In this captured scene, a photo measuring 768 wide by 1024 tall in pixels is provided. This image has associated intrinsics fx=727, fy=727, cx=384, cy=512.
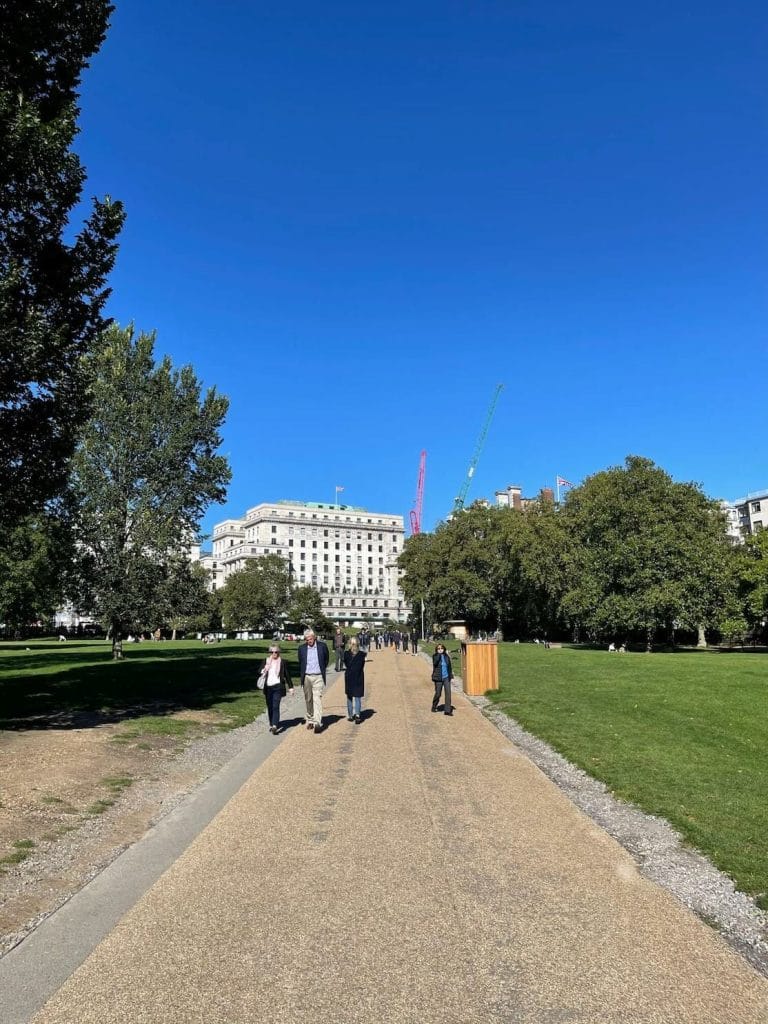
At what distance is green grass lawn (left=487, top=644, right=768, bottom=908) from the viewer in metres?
7.57

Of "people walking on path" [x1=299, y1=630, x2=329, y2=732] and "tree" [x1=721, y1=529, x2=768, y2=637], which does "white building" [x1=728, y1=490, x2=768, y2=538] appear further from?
"people walking on path" [x1=299, y1=630, x2=329, y2=732]

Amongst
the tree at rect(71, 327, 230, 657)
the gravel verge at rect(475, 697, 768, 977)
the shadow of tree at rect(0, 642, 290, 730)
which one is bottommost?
the gravel verge at rect(475, 697, 768, 977)

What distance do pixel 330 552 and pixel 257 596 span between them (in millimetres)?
87590

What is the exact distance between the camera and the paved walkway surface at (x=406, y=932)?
156 inches

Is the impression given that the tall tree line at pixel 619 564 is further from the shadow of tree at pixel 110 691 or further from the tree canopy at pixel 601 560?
the shadow of tree at pixel 110 691

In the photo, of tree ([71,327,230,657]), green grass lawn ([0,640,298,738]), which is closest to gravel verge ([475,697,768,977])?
green grass lawn ([0,640,298,738])

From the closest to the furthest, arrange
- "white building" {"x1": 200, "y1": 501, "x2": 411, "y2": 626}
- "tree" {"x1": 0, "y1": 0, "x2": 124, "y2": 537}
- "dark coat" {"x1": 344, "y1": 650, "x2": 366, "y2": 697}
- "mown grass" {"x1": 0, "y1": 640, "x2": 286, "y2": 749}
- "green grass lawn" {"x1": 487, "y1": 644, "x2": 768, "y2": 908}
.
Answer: "green grass lawn" {"x1": 487, "y1": 644, "x2": 768, "y2": 908}, "tree" {"x1": 0, "y1": 0, "x2": 124, "y2": 537}, "mown grass" {"x1": 0, "y1": 640, "x2": 286, "y2": 749}, "dark coat" {"x1": 344, "y1": 650, "x2": 366, "y2": 697}, "white building" {"x1": 200, "y1": 501, "x2": 411, "y2": 626}

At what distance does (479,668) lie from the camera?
23.3 m

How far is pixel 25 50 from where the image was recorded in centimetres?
1318

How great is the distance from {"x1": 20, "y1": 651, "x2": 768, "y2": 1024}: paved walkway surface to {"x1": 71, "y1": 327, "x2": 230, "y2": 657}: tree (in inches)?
1206

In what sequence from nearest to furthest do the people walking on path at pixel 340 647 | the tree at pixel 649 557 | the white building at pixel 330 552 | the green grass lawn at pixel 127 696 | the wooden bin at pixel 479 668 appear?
the green grass lawn at pixel 127 696 < the wooden bin at pixel 479 668 < the people walking on path at pixel 340 647 < the tree at pixel 649 557 < the white building at pixel 330 552

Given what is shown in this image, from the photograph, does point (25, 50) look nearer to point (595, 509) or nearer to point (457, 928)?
point (457, 928)

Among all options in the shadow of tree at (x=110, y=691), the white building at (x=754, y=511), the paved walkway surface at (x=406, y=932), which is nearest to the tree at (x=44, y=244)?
the shadow of tree at (x=110, y=691)

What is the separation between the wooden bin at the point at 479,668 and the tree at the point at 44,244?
44.3 ft
